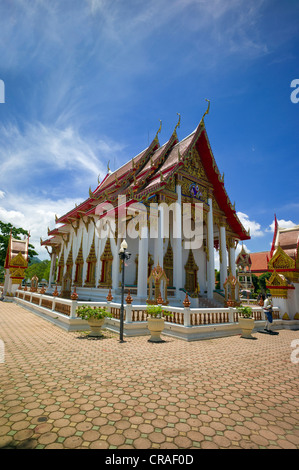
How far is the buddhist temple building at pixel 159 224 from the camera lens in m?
12.7

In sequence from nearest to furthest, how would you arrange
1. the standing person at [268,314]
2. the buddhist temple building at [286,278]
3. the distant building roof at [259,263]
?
the standing person at [268,314], the buddhist temple building at [286,278], the distant building roof at [259,263]

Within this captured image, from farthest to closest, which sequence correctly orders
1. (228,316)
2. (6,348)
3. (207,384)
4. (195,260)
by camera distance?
(195,260), (228,316), (6,348), (207,384)

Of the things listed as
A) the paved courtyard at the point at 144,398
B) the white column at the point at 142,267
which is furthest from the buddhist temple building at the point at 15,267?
the paved courtyard at the point at 144,398

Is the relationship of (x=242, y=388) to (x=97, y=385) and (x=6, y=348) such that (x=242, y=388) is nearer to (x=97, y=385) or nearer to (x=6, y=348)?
(x=97, y=385)

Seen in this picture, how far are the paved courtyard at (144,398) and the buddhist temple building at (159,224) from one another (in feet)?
21.1

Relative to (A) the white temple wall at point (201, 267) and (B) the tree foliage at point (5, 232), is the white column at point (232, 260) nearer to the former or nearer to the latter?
(A) the white temple wall at point (201, 267)

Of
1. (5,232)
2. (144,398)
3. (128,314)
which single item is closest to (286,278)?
(128,314)

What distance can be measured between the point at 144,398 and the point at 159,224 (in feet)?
31.8

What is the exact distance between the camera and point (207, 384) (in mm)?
3932

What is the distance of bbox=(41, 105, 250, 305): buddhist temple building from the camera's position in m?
12.7

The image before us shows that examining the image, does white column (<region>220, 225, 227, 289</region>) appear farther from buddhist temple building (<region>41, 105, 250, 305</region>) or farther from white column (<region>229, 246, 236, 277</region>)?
white column (<region>229, 246, 236, 277</region>)

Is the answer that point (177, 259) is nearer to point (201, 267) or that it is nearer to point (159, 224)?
point (159, 224)
